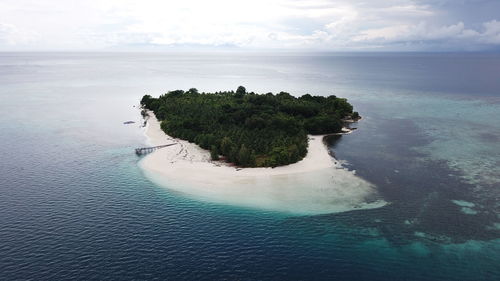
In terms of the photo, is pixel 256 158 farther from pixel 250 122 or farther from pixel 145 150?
pixel 145 150

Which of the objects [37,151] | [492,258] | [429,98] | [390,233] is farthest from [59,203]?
[429,98]

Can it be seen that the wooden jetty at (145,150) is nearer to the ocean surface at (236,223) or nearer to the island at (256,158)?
the island at (256,158)

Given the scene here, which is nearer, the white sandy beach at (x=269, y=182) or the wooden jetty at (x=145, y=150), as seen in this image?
the white sandy beach at (x=269, y=182)

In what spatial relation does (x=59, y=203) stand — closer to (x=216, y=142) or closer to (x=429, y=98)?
(x=216, y=142)

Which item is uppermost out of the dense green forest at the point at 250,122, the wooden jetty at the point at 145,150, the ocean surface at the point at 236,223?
the dense green forest at the point at 250,122

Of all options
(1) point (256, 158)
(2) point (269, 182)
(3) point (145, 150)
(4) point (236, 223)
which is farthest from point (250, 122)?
(4) point (236, 223)

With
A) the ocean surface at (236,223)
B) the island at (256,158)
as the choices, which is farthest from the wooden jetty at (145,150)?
the ocean surface at (236,223)

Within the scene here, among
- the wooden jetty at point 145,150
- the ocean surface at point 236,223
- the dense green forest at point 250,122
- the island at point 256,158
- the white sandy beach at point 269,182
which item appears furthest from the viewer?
the wooden jetty at point 145,150

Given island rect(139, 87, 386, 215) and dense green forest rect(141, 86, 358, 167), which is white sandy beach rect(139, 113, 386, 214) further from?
dense green forest rect(141, 86, 358, 167)
